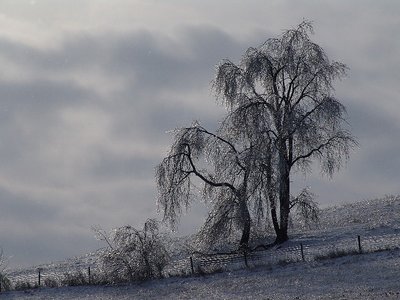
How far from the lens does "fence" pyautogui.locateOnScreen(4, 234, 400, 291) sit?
3891 cm

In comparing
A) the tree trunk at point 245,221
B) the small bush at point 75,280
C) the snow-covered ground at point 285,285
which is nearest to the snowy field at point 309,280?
the snow-covered ground at point 285,285

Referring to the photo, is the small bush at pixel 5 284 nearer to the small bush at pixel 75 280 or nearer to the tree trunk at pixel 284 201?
the small bush at pixel 75 280

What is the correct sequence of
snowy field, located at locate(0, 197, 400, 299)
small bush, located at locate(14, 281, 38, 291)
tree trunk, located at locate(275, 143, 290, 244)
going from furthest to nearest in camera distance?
tree trunk, located at locate(275, 143, 290, 244), small bush, located at locate(14, 281, 38, 291), snowy field, located at locate(0, 197, 400, 299)

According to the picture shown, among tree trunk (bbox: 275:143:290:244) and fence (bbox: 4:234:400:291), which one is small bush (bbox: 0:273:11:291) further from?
tree trunk (bbox: 275:143:290:244)

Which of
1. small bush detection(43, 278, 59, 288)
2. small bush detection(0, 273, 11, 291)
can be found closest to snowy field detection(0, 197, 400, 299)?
small bush detection(43, 278, 59, 288)

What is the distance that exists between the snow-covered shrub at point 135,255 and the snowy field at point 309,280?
1.10m

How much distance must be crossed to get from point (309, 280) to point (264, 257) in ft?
30.9

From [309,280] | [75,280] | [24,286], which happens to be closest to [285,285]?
[309,280]

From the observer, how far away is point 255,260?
139ft

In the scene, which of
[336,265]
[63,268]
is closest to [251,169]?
[336,265]

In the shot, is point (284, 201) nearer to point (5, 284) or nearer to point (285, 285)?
point (285, 285)

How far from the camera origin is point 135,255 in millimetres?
41969

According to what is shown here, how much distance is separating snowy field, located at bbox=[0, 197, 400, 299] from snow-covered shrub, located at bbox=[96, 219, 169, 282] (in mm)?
1098

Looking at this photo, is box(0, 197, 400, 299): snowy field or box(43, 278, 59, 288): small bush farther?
box(43, 278, 59, 288): small bush
